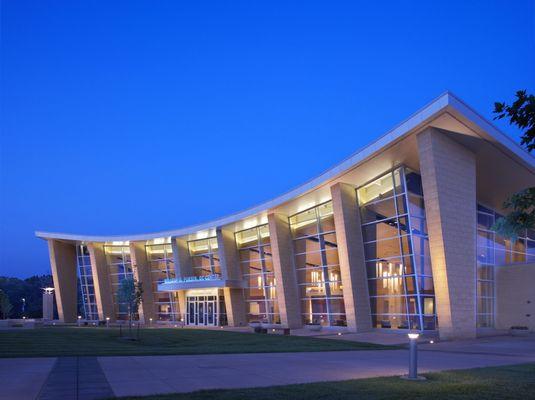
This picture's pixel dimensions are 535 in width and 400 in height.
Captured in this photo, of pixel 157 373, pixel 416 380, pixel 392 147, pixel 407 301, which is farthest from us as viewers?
pixel 407 301

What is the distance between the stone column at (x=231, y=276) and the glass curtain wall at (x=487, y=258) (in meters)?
22.6

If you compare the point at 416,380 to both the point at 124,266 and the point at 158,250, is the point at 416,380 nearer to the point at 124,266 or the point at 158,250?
the point at 158,250

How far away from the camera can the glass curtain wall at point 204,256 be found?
57125 millimetres

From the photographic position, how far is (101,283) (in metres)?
63.7

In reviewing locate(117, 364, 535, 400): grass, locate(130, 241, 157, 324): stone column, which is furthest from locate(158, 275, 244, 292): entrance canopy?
locate(117, 364, 535, 400): grass

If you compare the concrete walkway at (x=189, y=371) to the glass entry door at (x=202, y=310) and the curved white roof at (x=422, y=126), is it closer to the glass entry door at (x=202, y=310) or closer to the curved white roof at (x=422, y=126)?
the curved white roof at (x=422, y=126)

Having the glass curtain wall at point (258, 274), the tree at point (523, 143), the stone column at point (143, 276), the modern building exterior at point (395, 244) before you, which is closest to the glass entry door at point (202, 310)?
the modern building exterior at point (395, 244)

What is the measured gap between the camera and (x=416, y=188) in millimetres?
35312

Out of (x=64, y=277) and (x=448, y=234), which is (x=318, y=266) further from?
(x=64, y=277)

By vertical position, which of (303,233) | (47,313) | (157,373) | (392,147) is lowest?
(47,313)

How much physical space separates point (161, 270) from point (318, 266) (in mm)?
26322

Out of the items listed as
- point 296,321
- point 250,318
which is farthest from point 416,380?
point 250,318

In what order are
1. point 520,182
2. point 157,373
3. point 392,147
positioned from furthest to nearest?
point 520,182 → point 392,147 → point 157,373

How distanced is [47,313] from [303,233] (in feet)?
160
